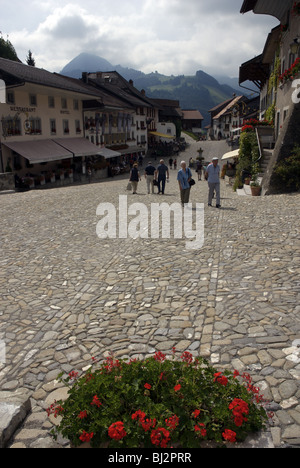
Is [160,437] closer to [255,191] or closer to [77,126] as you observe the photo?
[255,191]

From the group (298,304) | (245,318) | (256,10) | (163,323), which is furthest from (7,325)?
(256,10)

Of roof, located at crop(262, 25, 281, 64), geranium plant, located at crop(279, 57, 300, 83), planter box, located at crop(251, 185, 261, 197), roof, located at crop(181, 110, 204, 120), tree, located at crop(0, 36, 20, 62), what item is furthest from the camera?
roof, located at crop(181, 110, 204, 120)

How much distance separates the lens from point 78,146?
120 ft

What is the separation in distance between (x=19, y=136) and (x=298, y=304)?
90.8 ft

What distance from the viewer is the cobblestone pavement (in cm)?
411

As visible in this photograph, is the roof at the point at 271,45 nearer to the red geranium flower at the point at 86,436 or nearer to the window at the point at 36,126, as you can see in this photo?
the window at the point at 36,126

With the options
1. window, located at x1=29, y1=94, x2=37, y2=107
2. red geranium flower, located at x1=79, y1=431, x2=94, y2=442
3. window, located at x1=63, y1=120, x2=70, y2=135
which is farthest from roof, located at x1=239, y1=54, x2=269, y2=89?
red geranium flower, located at x1=79, y1=431, x2=94, y2=442

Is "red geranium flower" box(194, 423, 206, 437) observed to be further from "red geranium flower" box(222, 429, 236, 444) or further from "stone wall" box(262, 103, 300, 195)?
"stone wall" box(262, 103, 300, 195)

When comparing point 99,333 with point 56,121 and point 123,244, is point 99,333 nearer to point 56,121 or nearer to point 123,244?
point 123,244

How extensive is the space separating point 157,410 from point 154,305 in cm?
295

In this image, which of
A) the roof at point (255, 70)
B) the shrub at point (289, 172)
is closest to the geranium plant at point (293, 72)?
the shrub at point (289, 172)

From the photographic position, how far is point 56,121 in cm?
3500

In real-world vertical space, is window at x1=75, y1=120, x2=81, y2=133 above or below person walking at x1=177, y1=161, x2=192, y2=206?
above

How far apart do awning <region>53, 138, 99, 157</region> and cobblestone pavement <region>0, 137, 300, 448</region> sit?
2518 cm
